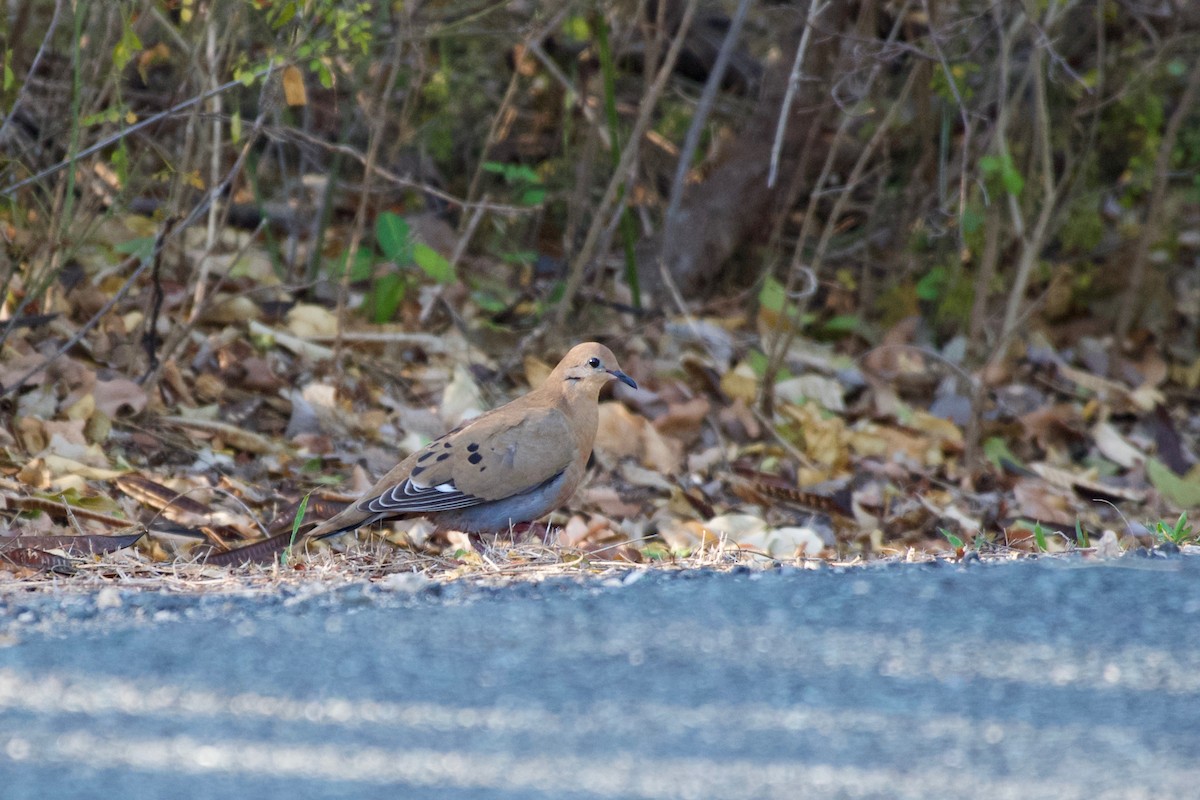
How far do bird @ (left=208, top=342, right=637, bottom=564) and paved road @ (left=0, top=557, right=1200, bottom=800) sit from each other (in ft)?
4.22

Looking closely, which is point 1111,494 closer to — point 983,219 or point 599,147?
point 983,219

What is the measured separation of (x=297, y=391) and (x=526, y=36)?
2006mm

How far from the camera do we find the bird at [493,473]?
4.47 m

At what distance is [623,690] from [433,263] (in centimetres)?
418

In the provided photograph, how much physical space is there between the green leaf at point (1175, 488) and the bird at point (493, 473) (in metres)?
2.98

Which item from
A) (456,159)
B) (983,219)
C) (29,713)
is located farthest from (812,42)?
(29,713)

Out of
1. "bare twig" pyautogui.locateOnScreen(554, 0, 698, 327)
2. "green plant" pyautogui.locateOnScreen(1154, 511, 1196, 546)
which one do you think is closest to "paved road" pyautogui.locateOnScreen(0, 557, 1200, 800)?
"green plant" pyautogui.locateOnScreen(1154, 511, 1196, 546)

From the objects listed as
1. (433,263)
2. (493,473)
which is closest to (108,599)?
(493,473)

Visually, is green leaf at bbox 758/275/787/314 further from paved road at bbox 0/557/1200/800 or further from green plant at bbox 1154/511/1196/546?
paved road at bbox 0/557/1200/800

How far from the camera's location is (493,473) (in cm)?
467

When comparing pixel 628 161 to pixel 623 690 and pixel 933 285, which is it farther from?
pixel 623 690

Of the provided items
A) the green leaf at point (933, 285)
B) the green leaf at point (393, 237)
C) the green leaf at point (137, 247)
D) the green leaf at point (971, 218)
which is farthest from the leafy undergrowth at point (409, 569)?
the green leaf at point (933, 285)

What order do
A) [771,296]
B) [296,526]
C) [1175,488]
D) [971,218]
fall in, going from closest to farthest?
[296,526] < [1175,488] < [971,218] < [771,296]

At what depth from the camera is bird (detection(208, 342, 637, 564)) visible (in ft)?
14.7
